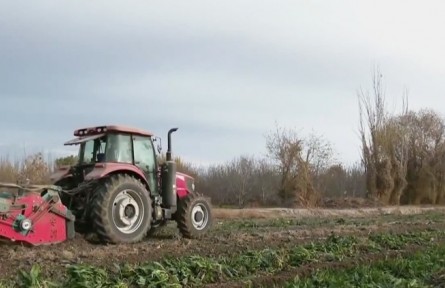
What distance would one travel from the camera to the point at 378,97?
37688 mm

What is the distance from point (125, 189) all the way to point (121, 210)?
0.37 m

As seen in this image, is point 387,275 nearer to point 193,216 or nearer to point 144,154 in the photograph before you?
point 193,216

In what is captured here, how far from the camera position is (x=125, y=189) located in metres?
10.1

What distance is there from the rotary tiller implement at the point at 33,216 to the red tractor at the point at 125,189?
582 millimetres

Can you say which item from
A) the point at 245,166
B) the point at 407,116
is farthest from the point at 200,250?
the point at 407,116

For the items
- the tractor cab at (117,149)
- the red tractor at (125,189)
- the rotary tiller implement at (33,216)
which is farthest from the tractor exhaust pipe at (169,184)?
the rotary tiller implement at (33,216)

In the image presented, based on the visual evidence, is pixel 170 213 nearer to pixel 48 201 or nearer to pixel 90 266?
pixel 48 201

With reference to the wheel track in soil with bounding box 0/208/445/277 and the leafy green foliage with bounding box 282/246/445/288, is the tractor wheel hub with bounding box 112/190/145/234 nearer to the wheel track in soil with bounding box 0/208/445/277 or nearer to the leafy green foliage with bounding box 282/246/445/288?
the wheel track in soil with bounding box 0/208/445/277

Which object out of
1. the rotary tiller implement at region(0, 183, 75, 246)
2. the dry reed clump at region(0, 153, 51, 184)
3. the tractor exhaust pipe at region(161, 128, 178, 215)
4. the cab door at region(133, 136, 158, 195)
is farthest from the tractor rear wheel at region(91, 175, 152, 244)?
the dry reed clump at region(0, 153, 51, 184)

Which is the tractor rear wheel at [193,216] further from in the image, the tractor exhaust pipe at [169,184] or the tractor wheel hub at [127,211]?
the tractor wheel hub at [127,211]

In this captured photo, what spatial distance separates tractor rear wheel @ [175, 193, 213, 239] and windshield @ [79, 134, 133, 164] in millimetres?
1484

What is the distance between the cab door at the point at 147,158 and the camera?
36.7ft

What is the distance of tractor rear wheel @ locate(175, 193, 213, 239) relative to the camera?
11.5 m

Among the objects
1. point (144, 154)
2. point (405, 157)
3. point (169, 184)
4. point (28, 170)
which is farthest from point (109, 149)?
point (405, 157)
